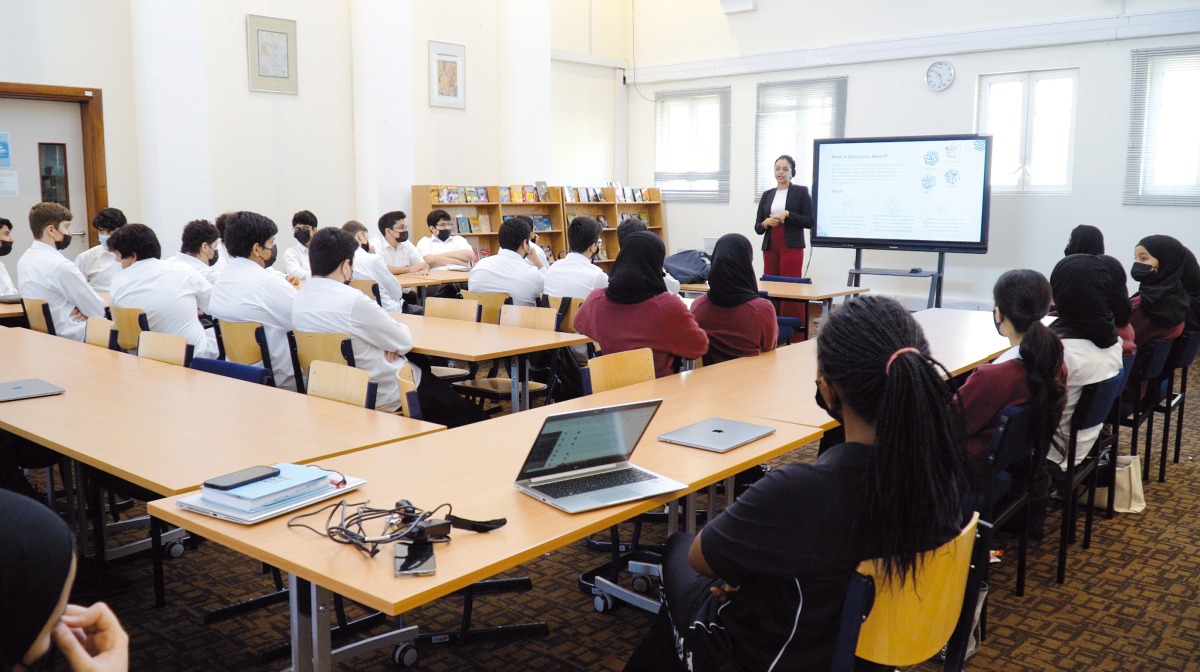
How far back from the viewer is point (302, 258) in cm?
822

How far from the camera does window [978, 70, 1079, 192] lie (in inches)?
356

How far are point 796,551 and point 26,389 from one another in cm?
296

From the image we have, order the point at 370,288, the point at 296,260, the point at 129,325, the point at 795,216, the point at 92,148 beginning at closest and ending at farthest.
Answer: the point at 129,325 < the point at 370,288 < the point at 296,260 < the point at 92,148 < the point at 795,216

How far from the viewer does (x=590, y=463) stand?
2.38 metres

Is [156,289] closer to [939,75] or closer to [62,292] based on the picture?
[62,292]

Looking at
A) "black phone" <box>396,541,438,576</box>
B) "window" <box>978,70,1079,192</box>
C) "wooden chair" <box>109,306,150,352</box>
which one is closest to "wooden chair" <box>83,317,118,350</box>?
"wooden chair" <box>109,306,150,352</box>

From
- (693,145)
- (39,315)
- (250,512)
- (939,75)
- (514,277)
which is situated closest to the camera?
(250,512)

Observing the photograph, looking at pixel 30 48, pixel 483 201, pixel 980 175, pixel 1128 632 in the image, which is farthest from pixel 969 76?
pixel 30 48

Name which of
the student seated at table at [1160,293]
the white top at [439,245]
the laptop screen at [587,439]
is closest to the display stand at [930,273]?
the white top at [439,245]

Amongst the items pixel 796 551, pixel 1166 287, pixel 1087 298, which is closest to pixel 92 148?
pixel 1087 298

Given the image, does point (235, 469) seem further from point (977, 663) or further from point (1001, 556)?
point (1001, 556)

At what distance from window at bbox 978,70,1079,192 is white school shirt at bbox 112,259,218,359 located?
736cm

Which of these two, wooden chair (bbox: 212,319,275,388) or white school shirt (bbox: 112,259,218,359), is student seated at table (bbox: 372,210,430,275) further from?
wooden chair (bbox: 212,319,275,388)

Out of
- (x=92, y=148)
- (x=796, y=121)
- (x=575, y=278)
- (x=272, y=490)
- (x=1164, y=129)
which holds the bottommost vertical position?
(x=272, y=490)
